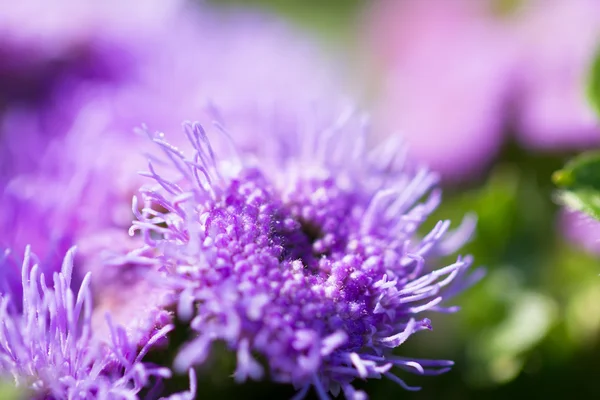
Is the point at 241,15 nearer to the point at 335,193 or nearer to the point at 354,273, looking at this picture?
the point at 335,193

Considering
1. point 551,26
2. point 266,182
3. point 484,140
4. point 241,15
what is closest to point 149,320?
point 266,182

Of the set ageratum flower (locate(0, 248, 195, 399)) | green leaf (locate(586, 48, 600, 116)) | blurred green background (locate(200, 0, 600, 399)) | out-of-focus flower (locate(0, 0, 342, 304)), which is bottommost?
blurred green background (locate(200, 0, 600, 399))

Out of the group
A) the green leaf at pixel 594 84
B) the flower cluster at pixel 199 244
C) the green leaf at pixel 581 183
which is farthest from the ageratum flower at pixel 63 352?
the green leaf at pixel 594 84

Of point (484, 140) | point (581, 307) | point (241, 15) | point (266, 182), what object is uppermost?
point (241, 15)

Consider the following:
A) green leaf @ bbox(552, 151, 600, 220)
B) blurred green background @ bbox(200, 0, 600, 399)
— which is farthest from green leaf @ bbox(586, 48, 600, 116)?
blurred green background @ bbox(200, 0, 600, 399)

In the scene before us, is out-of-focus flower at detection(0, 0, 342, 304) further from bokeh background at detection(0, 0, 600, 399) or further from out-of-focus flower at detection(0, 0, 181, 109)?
bokeh background at detection(0, 0, 600, 399)

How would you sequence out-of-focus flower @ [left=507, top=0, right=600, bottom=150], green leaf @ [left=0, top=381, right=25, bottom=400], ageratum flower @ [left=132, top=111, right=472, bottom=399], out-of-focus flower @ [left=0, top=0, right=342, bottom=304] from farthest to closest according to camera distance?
out-of-focus flower @ [left=507, top=0, right=600, bottom=150] → out-of-focus flower @ [left=0, top=0, right=342, bottom=304] → ageratum flower @ [left=132, top=111, right=472, bottom=399] → green leaf @ [left=0, top=381, right=25, bottom=400]
